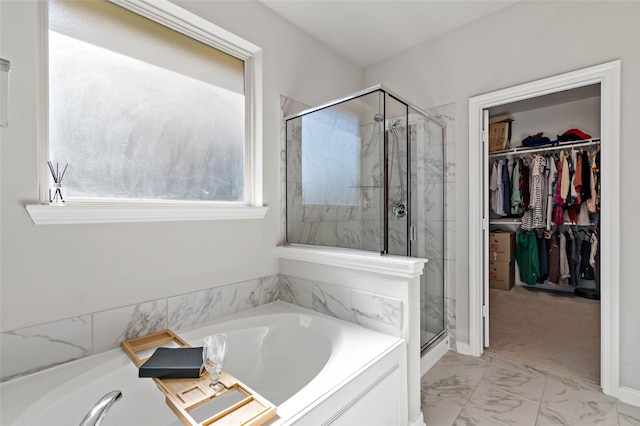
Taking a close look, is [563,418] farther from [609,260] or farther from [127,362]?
[127,362]

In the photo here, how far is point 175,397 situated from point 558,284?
15.9 feet

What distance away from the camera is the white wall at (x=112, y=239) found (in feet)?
3.92

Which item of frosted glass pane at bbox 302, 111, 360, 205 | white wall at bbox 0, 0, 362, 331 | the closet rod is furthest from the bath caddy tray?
the closet rod

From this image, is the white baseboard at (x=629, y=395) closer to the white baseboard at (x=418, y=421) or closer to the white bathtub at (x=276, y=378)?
the white baseboard at (x=418, y=421)

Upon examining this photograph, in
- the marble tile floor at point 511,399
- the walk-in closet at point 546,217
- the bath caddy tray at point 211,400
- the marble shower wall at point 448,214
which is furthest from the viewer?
the walk-in closet at point 546,217

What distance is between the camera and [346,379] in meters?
1.17

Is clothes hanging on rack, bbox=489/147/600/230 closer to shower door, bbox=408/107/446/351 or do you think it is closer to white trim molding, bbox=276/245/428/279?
shower door, bbox=408/107/446/351

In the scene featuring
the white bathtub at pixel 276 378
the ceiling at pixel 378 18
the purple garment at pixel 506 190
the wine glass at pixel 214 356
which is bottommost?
the white bathtub at pixel 276 378

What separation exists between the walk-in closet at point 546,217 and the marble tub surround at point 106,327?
2406 mm

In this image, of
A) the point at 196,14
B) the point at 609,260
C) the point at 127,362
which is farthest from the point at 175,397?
the point at 609,260

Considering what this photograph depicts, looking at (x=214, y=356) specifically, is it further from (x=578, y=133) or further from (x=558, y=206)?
(x=578, y=133)

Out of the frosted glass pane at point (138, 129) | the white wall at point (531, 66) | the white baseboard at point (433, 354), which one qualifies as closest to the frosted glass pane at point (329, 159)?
the frosted glass pane at point (138, 129)

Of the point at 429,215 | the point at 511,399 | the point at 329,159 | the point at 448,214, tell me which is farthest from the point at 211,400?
the point at 448,214

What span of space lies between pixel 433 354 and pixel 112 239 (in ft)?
7.33
